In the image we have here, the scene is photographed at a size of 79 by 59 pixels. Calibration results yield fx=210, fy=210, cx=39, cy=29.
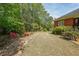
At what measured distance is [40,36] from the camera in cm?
388

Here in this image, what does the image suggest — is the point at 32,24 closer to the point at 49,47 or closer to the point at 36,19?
the point at 36,19

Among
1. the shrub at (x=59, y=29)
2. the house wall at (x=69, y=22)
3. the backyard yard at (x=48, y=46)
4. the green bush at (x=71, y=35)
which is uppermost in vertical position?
the house wall at (x=69, y=22)

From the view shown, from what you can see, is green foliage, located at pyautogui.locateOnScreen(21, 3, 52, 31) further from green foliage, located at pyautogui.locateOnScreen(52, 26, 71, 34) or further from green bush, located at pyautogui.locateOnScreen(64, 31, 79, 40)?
green bush, located at pyautogui.locateOnScreen(64, 31, 79, 40)

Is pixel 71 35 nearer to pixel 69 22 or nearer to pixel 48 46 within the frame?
pixel 69 22

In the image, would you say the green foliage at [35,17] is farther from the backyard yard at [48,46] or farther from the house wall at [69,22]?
the house wall at [69,22]

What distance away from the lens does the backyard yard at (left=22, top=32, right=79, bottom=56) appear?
3707 mm

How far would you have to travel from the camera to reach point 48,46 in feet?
12.5

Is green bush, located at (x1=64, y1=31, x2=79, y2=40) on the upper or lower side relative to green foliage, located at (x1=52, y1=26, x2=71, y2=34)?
lower

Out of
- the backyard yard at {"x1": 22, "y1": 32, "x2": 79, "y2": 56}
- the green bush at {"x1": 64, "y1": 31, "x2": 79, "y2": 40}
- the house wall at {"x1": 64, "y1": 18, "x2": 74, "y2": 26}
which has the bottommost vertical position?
the backyard yard at {"x1": 22, "y1": 32, "x2": 79, "y2": 56}

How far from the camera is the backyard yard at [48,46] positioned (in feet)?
12.2

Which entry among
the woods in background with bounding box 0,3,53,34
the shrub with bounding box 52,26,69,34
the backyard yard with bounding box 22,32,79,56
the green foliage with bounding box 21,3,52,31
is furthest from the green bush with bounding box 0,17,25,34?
the shrub with bounding box 52,26,69,34

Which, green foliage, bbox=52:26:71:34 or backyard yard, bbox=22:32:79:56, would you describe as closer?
backyard yard, bbox=22:32:79:56

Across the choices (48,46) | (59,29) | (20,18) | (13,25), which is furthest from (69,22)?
(13,25)

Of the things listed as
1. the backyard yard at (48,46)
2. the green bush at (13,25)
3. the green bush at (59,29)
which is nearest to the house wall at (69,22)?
the green bush at (59,29)
